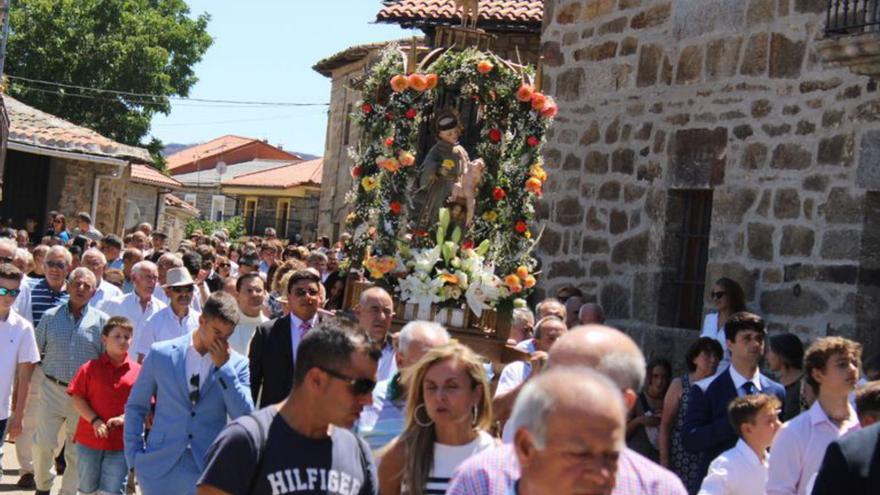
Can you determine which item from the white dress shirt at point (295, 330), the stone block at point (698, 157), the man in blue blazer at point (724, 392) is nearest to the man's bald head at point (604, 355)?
the man in blue blazer at point (724, 392)

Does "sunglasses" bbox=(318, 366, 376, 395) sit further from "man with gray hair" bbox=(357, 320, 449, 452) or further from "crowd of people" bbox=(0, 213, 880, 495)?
"man with gray hair" bbox=(357, 320, 449, 452)

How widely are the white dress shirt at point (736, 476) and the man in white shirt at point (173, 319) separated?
4669mm

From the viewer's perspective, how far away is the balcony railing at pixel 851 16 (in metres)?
11.4

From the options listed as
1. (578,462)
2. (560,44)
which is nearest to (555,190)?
(560,44)

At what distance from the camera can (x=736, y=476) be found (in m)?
7.29

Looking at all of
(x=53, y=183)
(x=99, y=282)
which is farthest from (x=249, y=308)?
(x=53, y=183)

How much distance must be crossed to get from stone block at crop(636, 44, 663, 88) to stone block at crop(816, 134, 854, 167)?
2723 millimetres

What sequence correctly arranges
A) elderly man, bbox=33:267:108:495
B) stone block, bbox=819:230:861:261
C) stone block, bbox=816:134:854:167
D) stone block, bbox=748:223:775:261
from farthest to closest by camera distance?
1. stone block, bbox=748:223:775:261
2. stone block, bbox=816:134:854:167
3. stone block, bbox=819:230:861:261
4. elderly man, bbox=33:267:108:495

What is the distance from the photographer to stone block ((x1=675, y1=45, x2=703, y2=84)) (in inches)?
555

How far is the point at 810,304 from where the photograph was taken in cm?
1232

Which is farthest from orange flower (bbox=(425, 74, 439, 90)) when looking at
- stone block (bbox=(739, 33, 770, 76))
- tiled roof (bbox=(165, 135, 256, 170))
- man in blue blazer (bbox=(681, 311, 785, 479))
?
tiled roof (bbox=(165, 135, 256, 170))

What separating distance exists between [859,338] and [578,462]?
862cm

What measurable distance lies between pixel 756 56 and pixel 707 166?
111cm

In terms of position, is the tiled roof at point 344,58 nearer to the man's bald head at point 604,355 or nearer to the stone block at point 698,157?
the stone block at point 698,157
